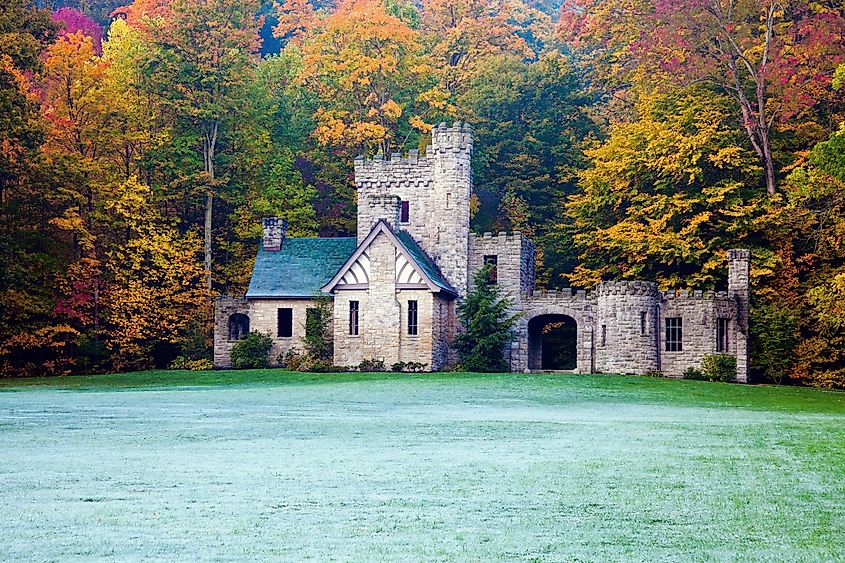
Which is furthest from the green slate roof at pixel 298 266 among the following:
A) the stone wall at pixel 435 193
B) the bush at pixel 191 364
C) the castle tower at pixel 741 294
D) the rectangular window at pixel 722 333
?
the castle tower at pixel 741 294

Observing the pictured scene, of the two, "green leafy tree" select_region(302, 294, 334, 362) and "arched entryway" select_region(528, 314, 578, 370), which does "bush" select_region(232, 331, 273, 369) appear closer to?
"green leafy tree" select_region(302, 294, 334, 362)

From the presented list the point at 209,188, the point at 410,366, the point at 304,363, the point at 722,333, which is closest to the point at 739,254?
the point at 722,333

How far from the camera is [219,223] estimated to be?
181 feet

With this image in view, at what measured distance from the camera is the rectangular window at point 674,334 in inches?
1660

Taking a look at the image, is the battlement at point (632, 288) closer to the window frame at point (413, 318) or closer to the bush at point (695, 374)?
the bush at point (695, 374)

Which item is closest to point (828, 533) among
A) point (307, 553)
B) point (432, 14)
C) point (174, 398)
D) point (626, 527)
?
point (626, 527)

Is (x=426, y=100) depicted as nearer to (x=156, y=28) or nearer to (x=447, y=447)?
(x=156, y=28)

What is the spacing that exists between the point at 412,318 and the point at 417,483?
3128 cm

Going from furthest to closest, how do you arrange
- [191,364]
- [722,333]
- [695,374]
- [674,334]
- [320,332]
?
1. [191,364]
2. [320,332]
3. [674,334]
4. [722,333]
5. [695,374]

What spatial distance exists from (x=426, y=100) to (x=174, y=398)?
28297 millimetres

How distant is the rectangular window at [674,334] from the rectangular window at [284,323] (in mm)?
13436

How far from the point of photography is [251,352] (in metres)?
46.2

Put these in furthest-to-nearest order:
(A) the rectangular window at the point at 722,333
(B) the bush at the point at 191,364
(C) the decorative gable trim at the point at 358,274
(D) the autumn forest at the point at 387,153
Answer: (B) the bush at the point at 191,364
(C) the decorative gable trim at the point at 358,274
(D) the autumn forest at the point at 387,153
(A) the rectangular window at the point at 722,333

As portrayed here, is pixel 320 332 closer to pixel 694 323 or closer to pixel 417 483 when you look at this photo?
pixel 694 323
